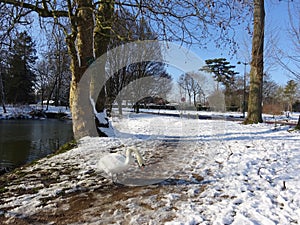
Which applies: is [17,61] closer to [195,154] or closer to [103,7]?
[103,7]

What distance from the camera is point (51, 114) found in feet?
84.5

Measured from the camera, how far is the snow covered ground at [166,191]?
239 centimetres

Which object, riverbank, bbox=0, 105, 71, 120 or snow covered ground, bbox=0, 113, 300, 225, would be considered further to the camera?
riverbank, bbox=0, 105, 71, 120

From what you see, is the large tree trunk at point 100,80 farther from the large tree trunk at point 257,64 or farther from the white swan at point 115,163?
the large tree trunk at point 257,64

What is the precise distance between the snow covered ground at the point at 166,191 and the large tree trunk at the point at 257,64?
5621 millimetres

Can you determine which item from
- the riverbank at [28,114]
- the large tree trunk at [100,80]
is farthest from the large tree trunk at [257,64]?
the riverbank at [28,114]

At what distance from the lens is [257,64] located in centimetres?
1016

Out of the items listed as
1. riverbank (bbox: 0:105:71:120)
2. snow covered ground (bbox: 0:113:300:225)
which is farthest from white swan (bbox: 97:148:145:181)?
riverbank (bbox: 0:105:71:120)

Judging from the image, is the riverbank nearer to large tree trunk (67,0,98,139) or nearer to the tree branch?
large tree trunk (67,0,98,139)

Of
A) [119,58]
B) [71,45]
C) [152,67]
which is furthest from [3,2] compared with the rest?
[152,67]

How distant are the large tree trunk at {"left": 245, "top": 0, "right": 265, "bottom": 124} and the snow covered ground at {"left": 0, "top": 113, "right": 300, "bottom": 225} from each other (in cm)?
562

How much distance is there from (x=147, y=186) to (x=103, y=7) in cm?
580

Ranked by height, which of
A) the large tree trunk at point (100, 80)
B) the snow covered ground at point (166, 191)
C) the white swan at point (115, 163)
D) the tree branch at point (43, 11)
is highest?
the tree branch at point (43, 11)

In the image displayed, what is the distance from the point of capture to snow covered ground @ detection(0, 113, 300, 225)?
94.2 inches
